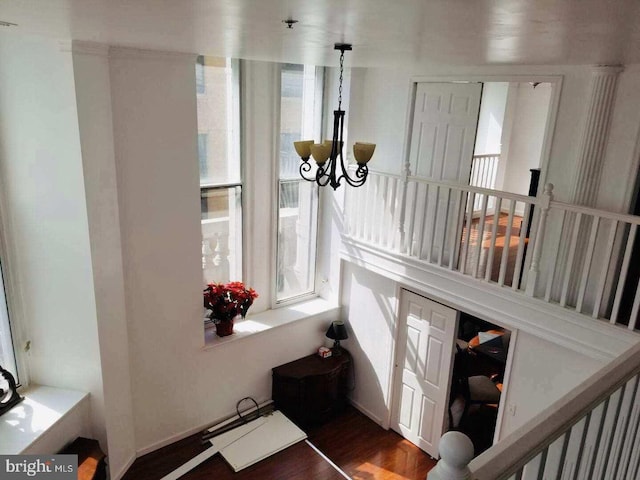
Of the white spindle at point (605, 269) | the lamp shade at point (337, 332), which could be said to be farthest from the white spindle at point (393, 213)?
the white spindle at point (605, 269)

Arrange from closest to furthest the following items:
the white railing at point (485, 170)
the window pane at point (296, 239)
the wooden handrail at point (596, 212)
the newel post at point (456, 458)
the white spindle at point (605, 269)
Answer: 1. the newel post at point (456, 458)
2. the wooden handrail at point (596, 212)
3. the white spindle at point (605, 269)
4. the window pane at point (296, 239)
5. the white railing at point (485, 170)

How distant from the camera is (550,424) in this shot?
1197 mm

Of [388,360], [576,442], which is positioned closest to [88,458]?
[388,360]

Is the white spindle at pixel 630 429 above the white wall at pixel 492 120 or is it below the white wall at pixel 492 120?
below

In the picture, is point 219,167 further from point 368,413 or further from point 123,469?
point 368,413

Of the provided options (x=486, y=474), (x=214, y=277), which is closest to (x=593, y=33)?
(x=486, y=474)

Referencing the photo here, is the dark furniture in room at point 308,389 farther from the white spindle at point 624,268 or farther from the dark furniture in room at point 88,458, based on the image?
the white spindle at point 624,268

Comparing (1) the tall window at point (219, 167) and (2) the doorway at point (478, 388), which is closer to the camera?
(1) the tall window at point (219, 167)

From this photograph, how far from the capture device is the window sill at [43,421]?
3.68 meters

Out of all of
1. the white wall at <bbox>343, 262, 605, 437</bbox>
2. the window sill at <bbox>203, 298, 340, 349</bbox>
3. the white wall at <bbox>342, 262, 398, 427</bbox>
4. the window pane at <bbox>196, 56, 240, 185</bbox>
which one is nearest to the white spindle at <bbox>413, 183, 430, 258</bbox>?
the white wall at <bbox>343, 262, 605, 437</bbox>

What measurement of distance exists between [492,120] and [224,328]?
475 centimetres

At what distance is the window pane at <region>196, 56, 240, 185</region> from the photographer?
4.78m

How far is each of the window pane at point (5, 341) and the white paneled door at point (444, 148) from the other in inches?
146

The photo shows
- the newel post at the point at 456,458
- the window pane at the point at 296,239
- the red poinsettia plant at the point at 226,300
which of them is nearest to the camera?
the newel post at the point at 456,458
